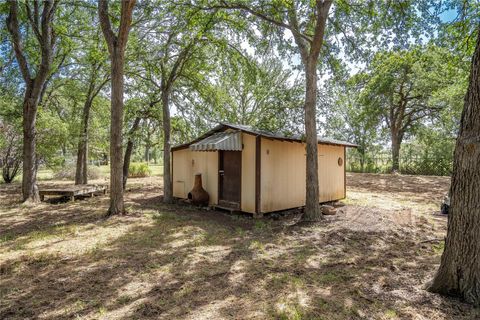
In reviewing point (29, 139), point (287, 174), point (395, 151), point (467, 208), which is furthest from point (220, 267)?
point (395, 151)

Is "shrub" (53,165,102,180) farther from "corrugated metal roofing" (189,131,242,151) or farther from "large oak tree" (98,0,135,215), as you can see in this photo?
"corrugated metal roofing" (189,131,242,151)

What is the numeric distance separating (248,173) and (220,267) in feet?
12.5

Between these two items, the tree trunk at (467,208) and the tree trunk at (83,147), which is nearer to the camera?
the tree trunk at (467,208)

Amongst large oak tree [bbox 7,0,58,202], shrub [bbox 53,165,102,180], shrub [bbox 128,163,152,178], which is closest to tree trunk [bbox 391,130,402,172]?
shrub [bbox 128,163,152,178]

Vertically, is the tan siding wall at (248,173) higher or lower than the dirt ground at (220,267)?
higher

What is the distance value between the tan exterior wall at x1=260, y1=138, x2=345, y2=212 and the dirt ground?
2.31 feet

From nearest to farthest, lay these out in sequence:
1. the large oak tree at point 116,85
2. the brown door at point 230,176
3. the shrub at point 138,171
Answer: the large oak tree at point 116,85 < the brown door at point 230,176 < the shrub at point 138,171

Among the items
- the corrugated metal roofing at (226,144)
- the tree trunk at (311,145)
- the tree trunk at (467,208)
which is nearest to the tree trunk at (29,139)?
the corrugated metal roofing at (226,144)

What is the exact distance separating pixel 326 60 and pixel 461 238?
659 cm

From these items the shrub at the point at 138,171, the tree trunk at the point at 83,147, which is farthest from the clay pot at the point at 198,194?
the shrub at the point at 138,171

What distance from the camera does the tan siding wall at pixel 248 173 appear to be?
761 centimetres

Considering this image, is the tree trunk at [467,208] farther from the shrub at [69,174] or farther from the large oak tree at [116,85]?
the shrub at [69,174]

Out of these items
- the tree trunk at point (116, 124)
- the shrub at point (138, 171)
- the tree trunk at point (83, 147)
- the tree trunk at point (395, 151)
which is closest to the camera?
the tree trunk at point (116, 124)

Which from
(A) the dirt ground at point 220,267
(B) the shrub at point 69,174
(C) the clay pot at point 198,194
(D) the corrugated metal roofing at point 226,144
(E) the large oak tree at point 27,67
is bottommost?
(A) the dirt ground at point 220,267
